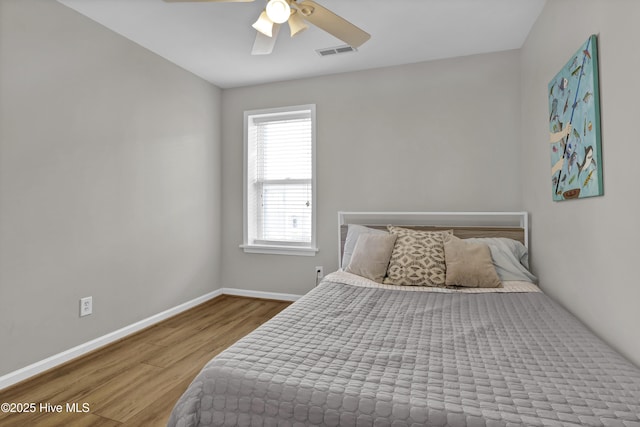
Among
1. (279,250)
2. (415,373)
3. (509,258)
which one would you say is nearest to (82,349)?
(279,250)

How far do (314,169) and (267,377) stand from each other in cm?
258

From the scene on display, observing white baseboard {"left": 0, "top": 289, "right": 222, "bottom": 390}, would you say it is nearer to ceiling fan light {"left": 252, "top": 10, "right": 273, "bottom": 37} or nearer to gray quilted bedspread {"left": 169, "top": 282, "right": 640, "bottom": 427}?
gray quilted bedspread {"left": 169, "top": 282, "right": 640, "bottom": 427}

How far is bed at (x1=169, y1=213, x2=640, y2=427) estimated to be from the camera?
0.90 m

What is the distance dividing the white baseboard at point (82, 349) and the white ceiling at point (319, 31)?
7.51ft

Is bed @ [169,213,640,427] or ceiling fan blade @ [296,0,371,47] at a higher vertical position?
ceiling fan blade @ [296,0,371,47]

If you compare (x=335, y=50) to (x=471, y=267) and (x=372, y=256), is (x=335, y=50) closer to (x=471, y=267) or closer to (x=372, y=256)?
(x=372, y=256)

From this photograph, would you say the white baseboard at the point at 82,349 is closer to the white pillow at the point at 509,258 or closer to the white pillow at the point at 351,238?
the white pillow at the point at 351,238

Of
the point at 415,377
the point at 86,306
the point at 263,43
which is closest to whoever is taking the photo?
the point at 415,377

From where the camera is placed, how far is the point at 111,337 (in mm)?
2551

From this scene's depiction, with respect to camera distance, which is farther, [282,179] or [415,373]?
[282,179]

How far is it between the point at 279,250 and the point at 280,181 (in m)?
0.75

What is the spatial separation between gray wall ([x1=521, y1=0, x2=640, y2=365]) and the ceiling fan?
110cm

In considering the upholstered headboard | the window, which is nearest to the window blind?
the window

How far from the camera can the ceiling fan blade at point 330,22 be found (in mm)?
1684
